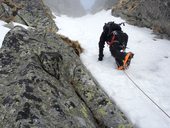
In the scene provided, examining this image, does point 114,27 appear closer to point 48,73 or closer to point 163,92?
point 163,92

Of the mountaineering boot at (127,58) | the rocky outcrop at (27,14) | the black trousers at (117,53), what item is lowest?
the mountaineering boot at (127,58)

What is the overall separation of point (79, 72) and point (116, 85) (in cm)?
172

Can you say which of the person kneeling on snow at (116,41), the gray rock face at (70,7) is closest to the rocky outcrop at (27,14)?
the person kneeling on snow at (116,41)

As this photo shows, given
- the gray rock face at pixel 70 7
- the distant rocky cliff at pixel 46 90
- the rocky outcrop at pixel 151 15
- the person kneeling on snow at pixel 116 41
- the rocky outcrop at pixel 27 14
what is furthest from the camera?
the gray rock face at pixel 70 7

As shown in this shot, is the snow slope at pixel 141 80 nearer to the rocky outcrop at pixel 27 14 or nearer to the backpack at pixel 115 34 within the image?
the backpack at pixel 115 34

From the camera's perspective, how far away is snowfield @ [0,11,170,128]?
277 inches

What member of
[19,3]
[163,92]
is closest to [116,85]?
[163,92]

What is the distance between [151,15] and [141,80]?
937 centimetres

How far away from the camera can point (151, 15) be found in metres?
17.4

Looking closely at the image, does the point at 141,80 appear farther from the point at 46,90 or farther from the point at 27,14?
the point at 27,14

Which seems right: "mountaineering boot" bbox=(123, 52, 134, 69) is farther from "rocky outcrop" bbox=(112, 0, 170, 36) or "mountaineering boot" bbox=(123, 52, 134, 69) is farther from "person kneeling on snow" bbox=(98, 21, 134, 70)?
"rocky outcrop" bbox=(112, 0, 170, 36)

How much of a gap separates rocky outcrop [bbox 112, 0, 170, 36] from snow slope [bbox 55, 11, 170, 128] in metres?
1.47

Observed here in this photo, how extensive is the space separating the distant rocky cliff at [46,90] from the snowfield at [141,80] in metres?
0.66

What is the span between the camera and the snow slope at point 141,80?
23.1 feet
